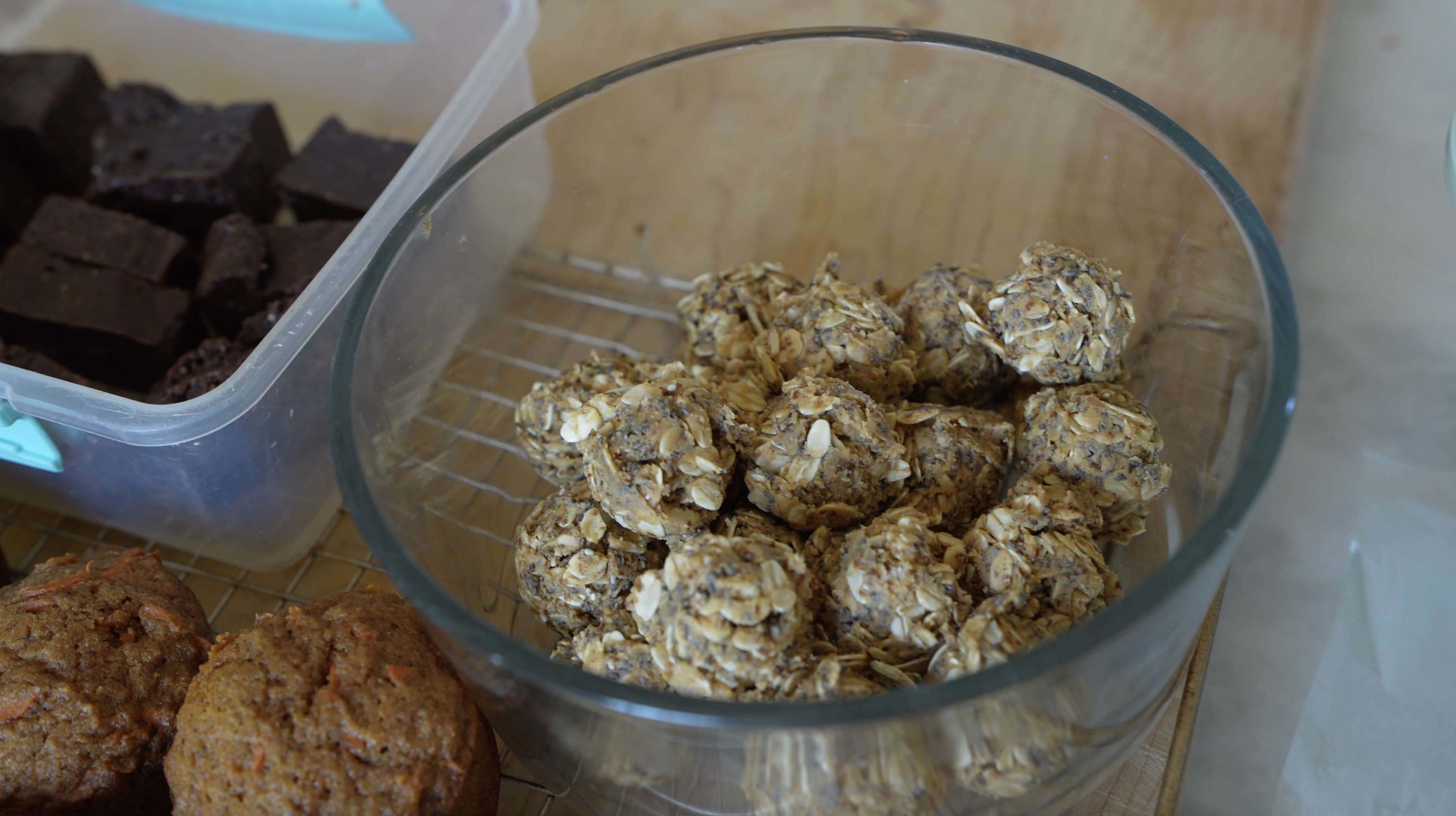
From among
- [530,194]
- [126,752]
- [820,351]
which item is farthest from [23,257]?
[820,351]

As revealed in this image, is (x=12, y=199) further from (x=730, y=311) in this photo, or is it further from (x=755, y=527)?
(x=755, y=527)

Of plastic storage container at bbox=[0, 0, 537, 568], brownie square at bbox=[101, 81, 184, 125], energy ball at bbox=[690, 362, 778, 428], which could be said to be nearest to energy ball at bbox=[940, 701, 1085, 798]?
energy ball at bbox=[690, 362, 778, 428]

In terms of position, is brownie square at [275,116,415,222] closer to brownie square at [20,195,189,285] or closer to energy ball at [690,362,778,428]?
brownie square at [20,195,189,285]

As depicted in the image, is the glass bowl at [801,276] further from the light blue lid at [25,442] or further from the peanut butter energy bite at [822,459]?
the light blue lid at [25,442]

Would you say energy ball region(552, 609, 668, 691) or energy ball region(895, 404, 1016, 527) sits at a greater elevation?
energy ball region(895, 404, 1016, 527)

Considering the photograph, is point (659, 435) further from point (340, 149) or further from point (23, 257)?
point (23, 257)

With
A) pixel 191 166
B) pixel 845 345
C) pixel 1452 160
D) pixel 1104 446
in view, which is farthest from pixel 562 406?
pixel 1452 160
